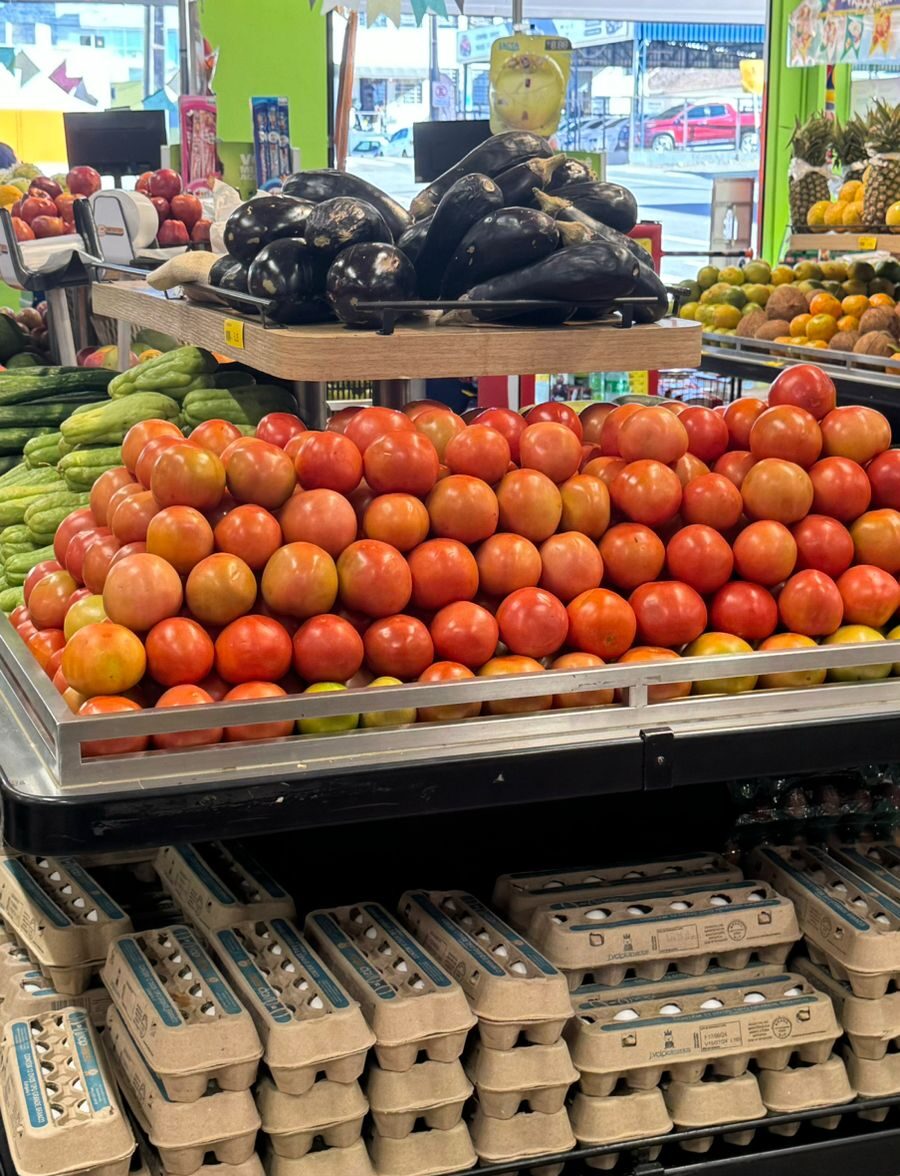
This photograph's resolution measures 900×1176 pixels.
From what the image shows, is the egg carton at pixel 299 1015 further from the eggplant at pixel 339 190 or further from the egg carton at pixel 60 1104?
the eggplant at pixel 339 190

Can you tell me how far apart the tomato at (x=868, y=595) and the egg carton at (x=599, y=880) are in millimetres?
449

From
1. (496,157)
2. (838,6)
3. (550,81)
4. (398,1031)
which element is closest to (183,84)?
(838,6)

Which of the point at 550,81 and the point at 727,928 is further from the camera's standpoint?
the point at 550,81

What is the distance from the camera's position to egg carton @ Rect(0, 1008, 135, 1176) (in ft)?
Result: 5.72

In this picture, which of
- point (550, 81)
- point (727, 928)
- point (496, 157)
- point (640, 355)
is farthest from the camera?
point (550, 81)

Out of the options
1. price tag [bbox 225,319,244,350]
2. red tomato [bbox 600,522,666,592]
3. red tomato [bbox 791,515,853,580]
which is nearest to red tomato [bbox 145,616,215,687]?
red tomato [bbox 600,522,666,592]

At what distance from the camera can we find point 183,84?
9188 millimetres

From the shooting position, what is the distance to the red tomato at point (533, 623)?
202 centimetres

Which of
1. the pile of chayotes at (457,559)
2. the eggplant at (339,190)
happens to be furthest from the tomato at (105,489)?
the eggplant at (339,190)

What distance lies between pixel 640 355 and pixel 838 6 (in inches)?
281

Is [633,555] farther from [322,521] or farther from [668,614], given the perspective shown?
[322,521]

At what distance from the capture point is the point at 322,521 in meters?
2.02

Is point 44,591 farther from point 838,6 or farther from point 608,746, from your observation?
point 838,6

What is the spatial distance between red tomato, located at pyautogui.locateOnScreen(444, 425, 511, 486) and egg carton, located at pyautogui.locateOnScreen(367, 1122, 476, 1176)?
91 centimetres
